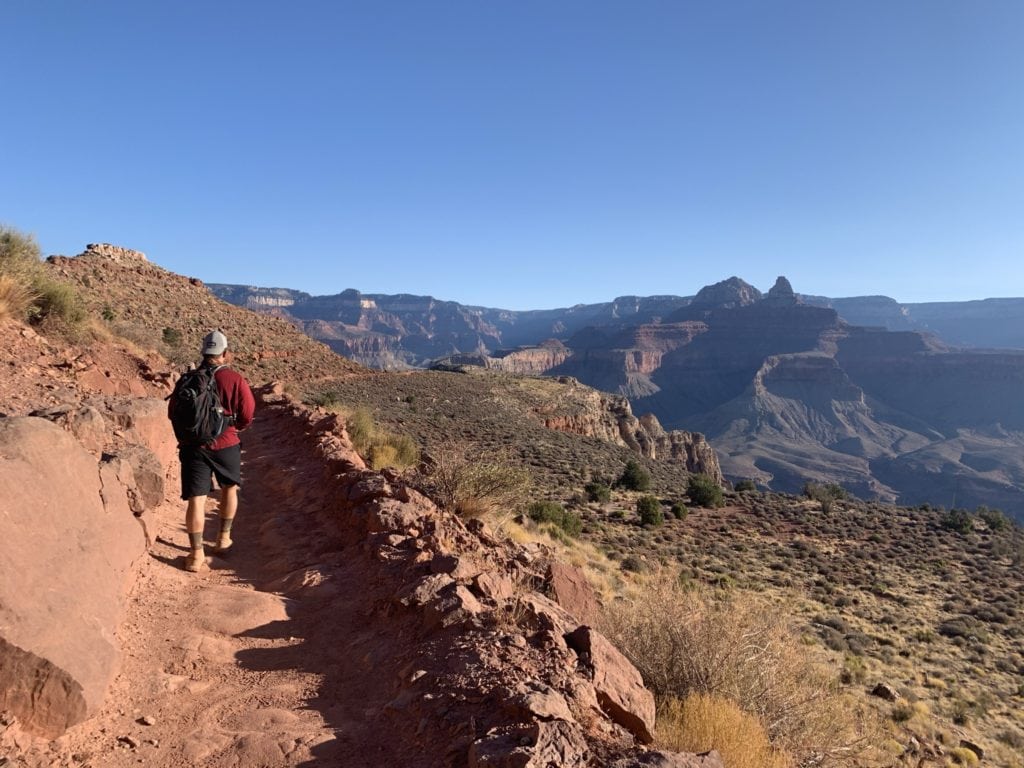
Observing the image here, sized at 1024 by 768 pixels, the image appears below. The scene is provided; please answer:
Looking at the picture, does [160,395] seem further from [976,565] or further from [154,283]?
[154,283]

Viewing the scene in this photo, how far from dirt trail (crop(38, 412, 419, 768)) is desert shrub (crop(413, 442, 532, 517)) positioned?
7.87 ft

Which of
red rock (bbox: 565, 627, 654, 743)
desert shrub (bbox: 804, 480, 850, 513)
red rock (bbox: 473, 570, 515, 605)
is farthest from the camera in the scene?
desert shrub (bbox: 804, 480, 850, 513)

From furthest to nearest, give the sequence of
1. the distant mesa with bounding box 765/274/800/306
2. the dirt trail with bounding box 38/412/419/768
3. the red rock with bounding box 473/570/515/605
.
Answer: the distant mesa with bounding box 765/274/800/306 → the red rock with bounding box 473/570/515/605 → the dirt trail with bounding box 38/412/419/768

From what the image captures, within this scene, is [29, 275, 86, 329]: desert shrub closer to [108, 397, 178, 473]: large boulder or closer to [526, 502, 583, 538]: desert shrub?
[108, 397, 178, 473]: large boulder

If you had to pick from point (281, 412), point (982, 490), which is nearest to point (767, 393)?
point (982, 490)

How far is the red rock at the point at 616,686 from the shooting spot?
3.11 m

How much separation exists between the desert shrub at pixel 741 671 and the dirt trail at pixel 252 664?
204 cm

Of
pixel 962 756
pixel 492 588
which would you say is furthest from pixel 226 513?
pixel 962 756

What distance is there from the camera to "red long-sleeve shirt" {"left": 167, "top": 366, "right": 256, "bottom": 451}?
5168mm

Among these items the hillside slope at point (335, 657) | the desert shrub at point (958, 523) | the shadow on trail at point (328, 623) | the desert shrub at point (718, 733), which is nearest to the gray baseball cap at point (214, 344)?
the hillside slope at point (335, 657)

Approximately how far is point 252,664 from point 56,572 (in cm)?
114

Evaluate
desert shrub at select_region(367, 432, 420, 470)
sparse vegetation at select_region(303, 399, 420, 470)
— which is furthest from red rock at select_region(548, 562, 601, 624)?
sparse vegetation at select_region(303, 399, 420, 470)

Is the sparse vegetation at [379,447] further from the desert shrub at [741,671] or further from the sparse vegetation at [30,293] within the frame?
the desert shrub at [741,671]

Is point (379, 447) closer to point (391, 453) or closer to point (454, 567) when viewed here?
point (391, 453)
